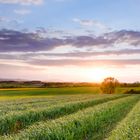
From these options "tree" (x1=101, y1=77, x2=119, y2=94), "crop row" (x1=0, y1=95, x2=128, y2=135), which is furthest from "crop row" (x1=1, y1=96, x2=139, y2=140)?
"tree" (x1=101, y1=77, x2=119, y2=94)

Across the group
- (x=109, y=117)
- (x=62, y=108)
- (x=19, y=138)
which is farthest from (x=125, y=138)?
(x=62, y=108)

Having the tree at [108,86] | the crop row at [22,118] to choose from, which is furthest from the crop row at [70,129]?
the tree at [108,86]

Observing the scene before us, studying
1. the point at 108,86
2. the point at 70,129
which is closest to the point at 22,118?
the point at 70,129

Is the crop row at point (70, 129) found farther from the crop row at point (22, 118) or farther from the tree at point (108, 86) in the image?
the tree at point (108, 86)

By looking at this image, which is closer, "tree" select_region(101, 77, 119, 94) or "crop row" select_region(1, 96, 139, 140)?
"crop row" select_region(1, 96, 139, 140)

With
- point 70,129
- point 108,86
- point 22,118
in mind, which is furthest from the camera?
point 108,86

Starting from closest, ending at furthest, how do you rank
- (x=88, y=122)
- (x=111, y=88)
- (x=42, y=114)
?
(x=88, y=122)
(x=42, y=114)
(x=111, y=88)

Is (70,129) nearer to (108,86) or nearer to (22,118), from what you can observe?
(22,118)

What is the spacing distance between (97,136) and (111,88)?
349 ft

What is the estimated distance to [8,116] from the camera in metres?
23.9

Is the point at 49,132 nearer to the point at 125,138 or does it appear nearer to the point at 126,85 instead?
the point at 125,138

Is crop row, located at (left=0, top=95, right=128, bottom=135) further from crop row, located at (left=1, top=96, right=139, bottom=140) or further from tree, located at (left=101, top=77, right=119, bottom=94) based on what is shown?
tree, located at (left=101, top=77, right=119, bottom=94)

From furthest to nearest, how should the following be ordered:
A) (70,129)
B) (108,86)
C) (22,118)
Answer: (108,86) → (22,118) → (70,129)

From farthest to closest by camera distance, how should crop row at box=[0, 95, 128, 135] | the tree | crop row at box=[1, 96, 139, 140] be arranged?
1. the tree
2. crop row at box=[0, 95, 128, 135]
3. crop row at box=[1, 96, 139, 140]
